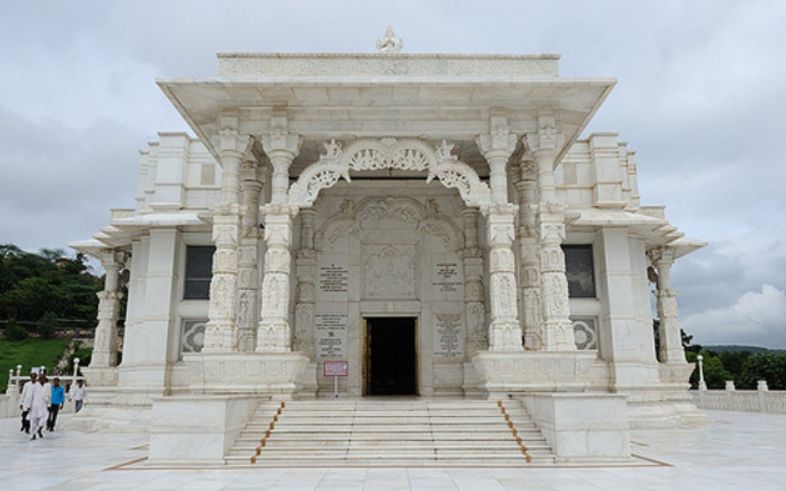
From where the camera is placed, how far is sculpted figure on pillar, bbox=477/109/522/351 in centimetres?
1176

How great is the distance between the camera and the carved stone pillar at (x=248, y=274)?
1391 centimetres

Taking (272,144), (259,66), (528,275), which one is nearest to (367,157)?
(272,144)

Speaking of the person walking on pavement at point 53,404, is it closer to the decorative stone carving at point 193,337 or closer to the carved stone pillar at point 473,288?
the decorative stone carving at point 193,337

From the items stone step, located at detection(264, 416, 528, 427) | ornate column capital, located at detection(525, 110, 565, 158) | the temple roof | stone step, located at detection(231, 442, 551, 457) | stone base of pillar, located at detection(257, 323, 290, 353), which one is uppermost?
the temple roof

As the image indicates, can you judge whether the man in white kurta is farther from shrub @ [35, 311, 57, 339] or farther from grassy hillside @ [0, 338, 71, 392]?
shrub @ [35, 311, 57, 339]

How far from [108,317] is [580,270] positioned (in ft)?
43.0

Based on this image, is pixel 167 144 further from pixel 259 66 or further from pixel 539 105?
pixel 539 105

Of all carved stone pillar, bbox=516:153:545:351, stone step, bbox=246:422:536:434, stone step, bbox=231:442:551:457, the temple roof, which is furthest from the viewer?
carved stone pillar, bbox=516:153:545:351

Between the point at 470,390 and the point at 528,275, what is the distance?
319 centimetres

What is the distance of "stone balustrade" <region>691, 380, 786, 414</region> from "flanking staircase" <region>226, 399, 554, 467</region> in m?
14.3

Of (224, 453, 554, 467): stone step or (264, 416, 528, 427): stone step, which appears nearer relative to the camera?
(224, 453, 554, 467): stone step

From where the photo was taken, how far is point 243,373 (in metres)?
11.3

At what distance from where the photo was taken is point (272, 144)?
12578mm

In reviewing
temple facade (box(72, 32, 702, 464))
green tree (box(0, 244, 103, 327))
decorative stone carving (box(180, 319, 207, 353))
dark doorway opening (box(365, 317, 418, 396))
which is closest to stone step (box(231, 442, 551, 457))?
temple facade (box(72, 32, 702, 464))
